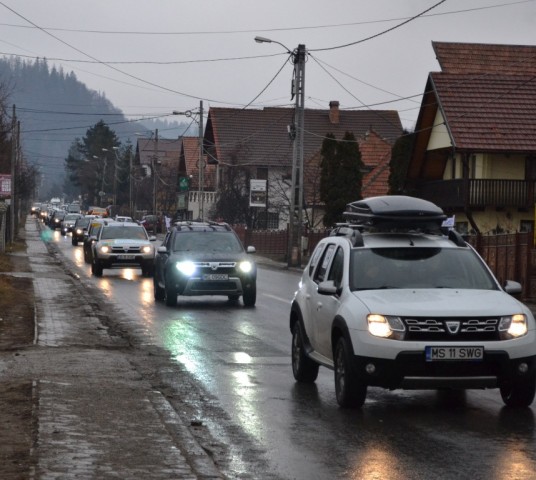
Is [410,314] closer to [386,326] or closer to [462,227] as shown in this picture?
[386,326]

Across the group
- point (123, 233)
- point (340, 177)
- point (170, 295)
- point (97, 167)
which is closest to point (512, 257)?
point (170, 295)

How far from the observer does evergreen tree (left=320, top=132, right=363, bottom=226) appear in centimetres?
5484

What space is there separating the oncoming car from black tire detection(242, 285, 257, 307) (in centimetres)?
1328

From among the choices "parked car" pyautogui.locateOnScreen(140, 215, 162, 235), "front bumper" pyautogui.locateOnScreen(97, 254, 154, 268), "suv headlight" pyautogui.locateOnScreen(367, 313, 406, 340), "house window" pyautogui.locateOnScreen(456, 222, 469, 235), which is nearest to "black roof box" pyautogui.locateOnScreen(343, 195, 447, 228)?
"suv headlight" pyautogui.locateOnScreen(367, 313, 406, 340)

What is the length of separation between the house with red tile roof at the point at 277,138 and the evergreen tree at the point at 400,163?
25209mm

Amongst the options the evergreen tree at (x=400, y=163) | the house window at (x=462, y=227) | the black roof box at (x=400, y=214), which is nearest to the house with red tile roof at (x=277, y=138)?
the evergreen tree at (x=400, y=163)

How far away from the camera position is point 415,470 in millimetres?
8430

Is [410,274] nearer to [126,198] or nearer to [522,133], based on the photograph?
[522,133]

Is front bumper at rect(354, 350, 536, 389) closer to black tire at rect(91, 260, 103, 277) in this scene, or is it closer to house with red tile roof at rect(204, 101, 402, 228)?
black tire at rect(91, 260, 103, 277)

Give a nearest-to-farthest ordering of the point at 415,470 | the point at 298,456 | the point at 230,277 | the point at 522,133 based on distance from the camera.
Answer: the point at 415,470, the point at 298,456, the point at 230,277, the point at 522,133

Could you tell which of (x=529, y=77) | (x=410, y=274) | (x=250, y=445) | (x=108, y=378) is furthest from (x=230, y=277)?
(x=529, y=77)

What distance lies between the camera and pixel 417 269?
39.0 feet

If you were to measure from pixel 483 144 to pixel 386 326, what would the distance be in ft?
120

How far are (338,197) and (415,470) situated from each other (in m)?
46.5
